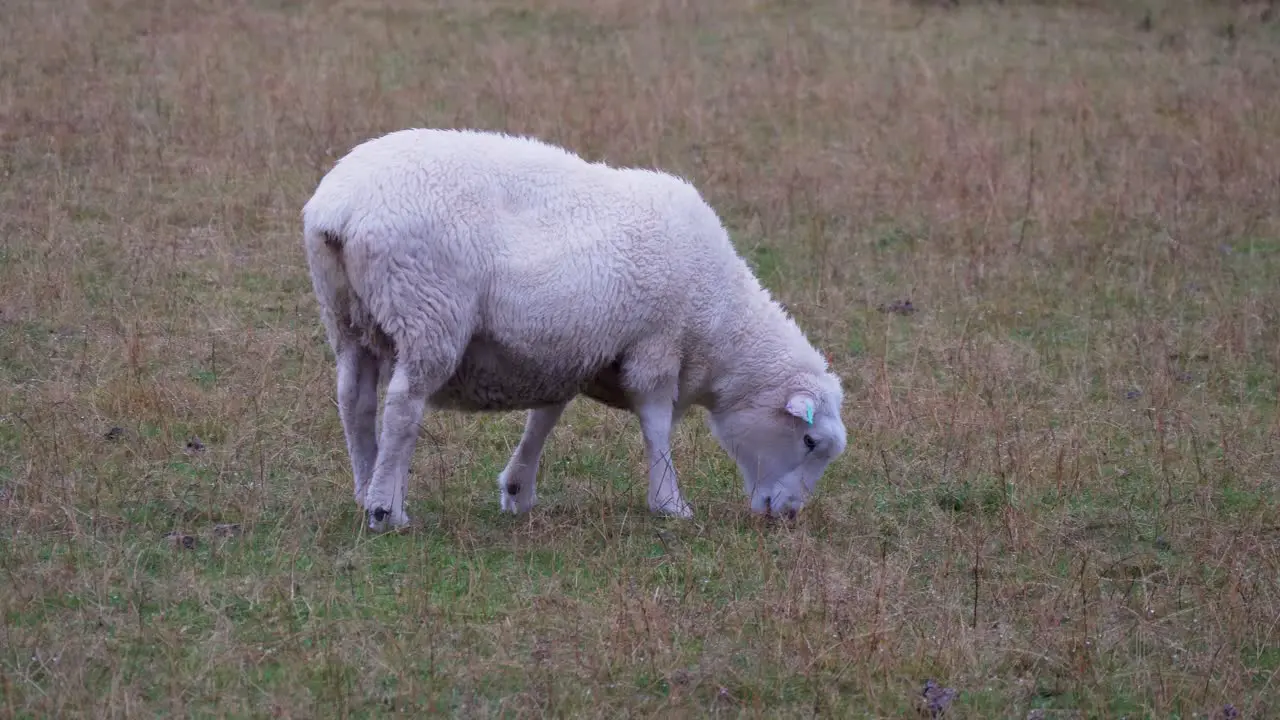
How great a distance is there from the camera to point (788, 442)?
20.4 ft

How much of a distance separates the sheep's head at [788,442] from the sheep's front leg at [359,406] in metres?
1.54

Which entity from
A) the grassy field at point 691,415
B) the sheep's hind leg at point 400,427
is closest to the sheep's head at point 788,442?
the grassy field at point 691,415

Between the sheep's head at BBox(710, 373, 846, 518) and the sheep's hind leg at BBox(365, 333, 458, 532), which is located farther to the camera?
the sheep's head at BBox(710, 373, 846, 518)

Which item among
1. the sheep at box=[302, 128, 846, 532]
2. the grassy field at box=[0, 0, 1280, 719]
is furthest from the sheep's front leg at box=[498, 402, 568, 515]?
the grassy field at box=[0, 0, 1280, 719]

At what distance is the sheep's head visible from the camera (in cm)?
615

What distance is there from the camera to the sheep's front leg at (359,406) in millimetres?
5621

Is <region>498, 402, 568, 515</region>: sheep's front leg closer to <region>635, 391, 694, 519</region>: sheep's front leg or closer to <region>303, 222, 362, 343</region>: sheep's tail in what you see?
<region>635, 391, 694, 519</region>: sheep's front leg

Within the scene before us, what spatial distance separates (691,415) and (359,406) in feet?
7.31

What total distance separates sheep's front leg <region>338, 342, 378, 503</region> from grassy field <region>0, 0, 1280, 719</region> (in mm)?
189

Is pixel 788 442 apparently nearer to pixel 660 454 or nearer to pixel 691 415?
pixel 660 454

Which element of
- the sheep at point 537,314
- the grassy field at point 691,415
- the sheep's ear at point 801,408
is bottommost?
the grassy field at point 691,415

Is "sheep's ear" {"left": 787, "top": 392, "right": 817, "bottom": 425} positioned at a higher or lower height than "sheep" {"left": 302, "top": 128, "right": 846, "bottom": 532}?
lower

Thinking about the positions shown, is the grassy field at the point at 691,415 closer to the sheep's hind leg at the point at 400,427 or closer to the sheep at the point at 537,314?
the sheep's hind leg at the point at 400,427

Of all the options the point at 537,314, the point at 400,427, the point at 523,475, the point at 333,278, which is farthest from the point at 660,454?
the point at 333,278
